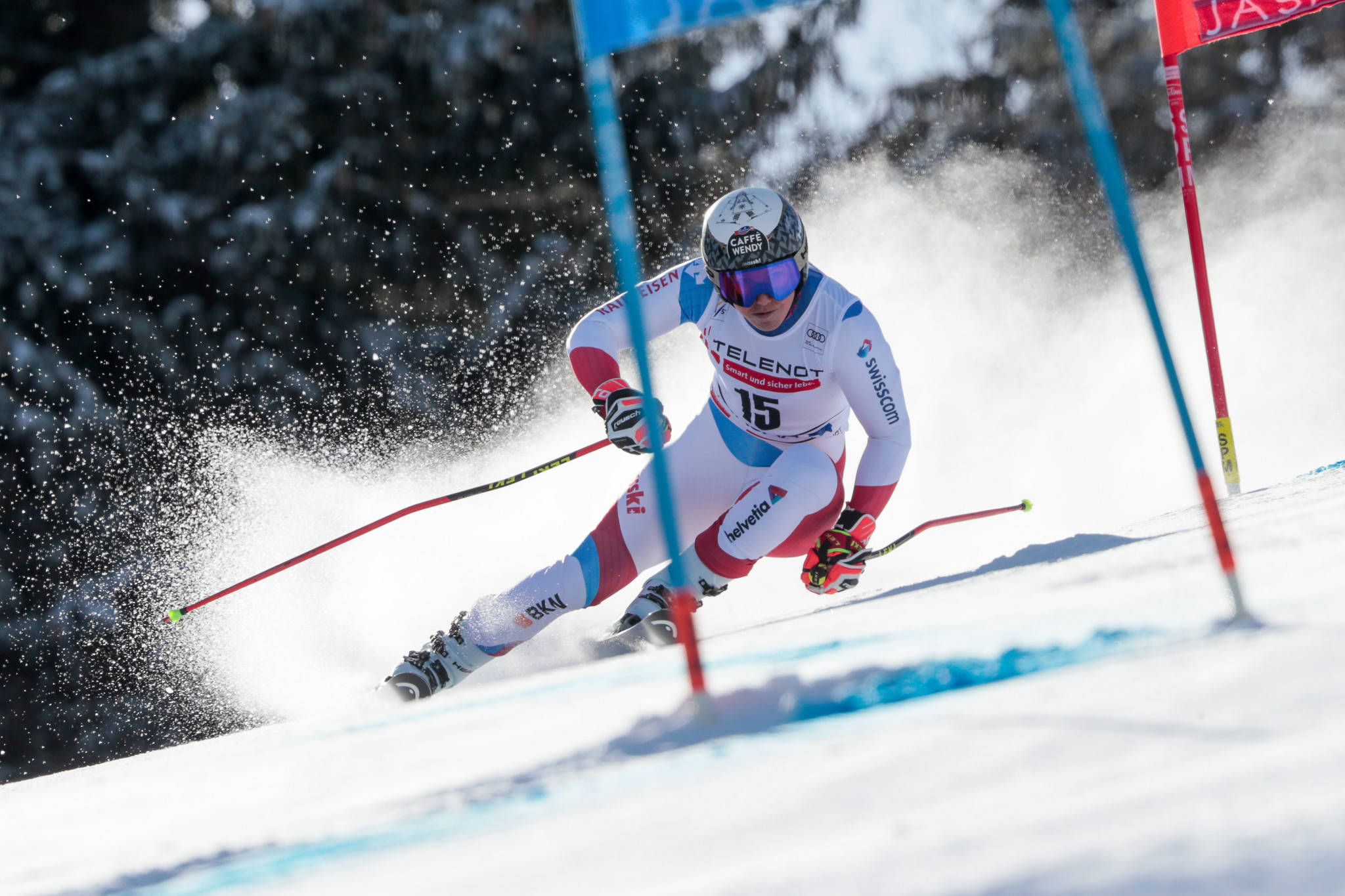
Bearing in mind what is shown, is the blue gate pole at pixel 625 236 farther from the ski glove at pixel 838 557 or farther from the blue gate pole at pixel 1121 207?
the ski glove at pixel 838 557

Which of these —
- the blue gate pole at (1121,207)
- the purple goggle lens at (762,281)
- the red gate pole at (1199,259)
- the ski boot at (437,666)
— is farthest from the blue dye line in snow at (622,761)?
the red gate pole at (1199,259)

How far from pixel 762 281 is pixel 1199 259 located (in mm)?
1769

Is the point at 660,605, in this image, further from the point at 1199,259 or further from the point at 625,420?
the point at 1199,259

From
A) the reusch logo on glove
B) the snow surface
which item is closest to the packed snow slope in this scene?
the snow surface

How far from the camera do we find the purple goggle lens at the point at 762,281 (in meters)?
3.05

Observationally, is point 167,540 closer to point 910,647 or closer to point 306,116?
point 306,116

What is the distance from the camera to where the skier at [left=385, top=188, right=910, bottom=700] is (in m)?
3.11

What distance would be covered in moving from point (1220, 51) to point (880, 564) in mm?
9125

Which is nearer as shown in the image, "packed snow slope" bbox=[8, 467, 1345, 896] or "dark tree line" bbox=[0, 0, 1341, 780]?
"packed snow slope" bbox=[8, 467, 1345, 896]

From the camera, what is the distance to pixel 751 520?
3.15 m

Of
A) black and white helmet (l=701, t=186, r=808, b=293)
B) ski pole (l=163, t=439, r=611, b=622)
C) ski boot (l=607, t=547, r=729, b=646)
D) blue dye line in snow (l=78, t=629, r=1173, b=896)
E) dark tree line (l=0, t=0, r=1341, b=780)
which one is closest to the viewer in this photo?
blue dye line in snow (l=78, t=629, r=1173, b=896)

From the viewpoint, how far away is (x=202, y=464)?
10.6m

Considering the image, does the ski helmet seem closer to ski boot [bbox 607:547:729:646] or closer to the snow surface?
ski boot [bbox 607:547:729:646]

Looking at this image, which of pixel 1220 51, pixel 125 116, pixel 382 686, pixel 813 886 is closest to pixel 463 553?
pixel 382 686
